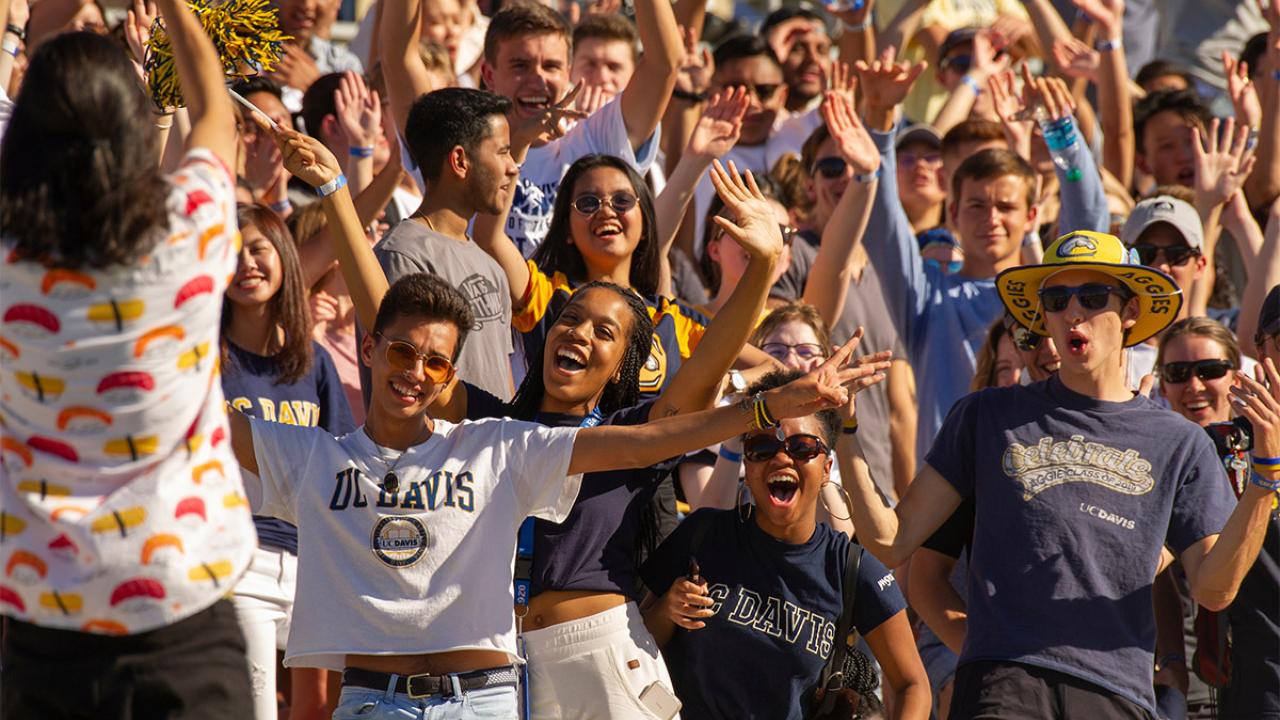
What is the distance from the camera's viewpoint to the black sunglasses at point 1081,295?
17.2ft

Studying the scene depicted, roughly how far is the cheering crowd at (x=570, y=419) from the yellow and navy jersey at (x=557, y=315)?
0.02 meters

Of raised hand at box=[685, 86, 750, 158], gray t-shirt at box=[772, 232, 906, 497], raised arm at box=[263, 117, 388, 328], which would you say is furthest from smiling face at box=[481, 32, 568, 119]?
raised arm at box=[263, 117, 388, 328]

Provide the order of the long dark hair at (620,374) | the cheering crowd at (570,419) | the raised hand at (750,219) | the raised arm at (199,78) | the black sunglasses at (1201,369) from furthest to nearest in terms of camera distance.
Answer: the black sunglasses at (1201,369), the long dark hair at (620,374), the raised hand at (750,219), the raised arm at (199,78), the cheering crowd at (570,419)

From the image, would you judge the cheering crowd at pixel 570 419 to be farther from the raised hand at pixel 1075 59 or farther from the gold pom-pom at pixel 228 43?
the raised hand at pixel 1075 59

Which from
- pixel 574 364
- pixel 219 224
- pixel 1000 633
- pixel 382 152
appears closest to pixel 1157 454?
pixel 1000 633

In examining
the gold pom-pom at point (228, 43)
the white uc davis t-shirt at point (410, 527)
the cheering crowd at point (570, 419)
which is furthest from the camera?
the gold pom-pom at point (228, 43)

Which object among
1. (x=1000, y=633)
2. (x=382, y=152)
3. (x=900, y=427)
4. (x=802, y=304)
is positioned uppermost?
(x=382, y=152)

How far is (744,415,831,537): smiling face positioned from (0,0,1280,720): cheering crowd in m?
0.01

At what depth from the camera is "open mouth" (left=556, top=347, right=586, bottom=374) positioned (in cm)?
497

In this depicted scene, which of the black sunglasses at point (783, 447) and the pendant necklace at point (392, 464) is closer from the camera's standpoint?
the pendant necklace at point (392, 464)

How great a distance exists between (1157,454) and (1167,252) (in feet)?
7.55

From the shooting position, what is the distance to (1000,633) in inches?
195

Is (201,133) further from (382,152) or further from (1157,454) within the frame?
(382,152)

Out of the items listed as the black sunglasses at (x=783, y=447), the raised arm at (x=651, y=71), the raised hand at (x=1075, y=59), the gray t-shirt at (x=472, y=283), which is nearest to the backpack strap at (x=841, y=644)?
the black sunglasses at (x=783, y=447)
